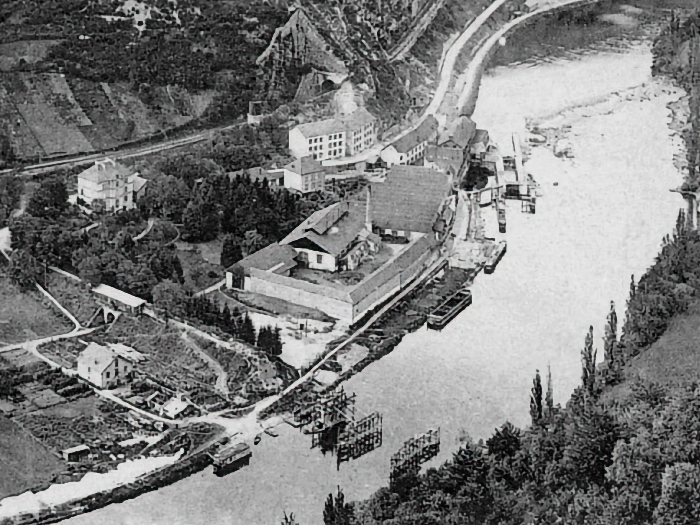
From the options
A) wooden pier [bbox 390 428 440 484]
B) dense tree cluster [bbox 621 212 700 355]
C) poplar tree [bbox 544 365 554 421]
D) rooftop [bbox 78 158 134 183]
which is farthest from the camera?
rooftop [bbox 78 158 134 183]

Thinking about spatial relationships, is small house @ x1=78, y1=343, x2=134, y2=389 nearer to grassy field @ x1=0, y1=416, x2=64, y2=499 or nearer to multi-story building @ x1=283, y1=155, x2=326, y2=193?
grassy field @ x1=0, y1=416, x2=64, y2=499

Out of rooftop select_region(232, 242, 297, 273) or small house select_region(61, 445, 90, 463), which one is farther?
rooftop select_region(232, 242, 297, 273)

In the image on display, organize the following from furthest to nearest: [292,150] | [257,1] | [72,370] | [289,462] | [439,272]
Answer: [257,1] → [292,150] → [439,272] → [72,370] → [289,462]

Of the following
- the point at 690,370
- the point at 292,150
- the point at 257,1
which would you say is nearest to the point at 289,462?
the point at 690,370

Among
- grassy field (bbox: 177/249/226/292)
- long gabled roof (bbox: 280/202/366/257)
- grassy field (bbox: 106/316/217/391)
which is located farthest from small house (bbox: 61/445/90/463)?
long gabled roof (bbox: 280/202/366/257)

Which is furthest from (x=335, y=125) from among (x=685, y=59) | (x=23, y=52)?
→ (x=685, y=59)

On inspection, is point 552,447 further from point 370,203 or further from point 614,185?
point 614,185
